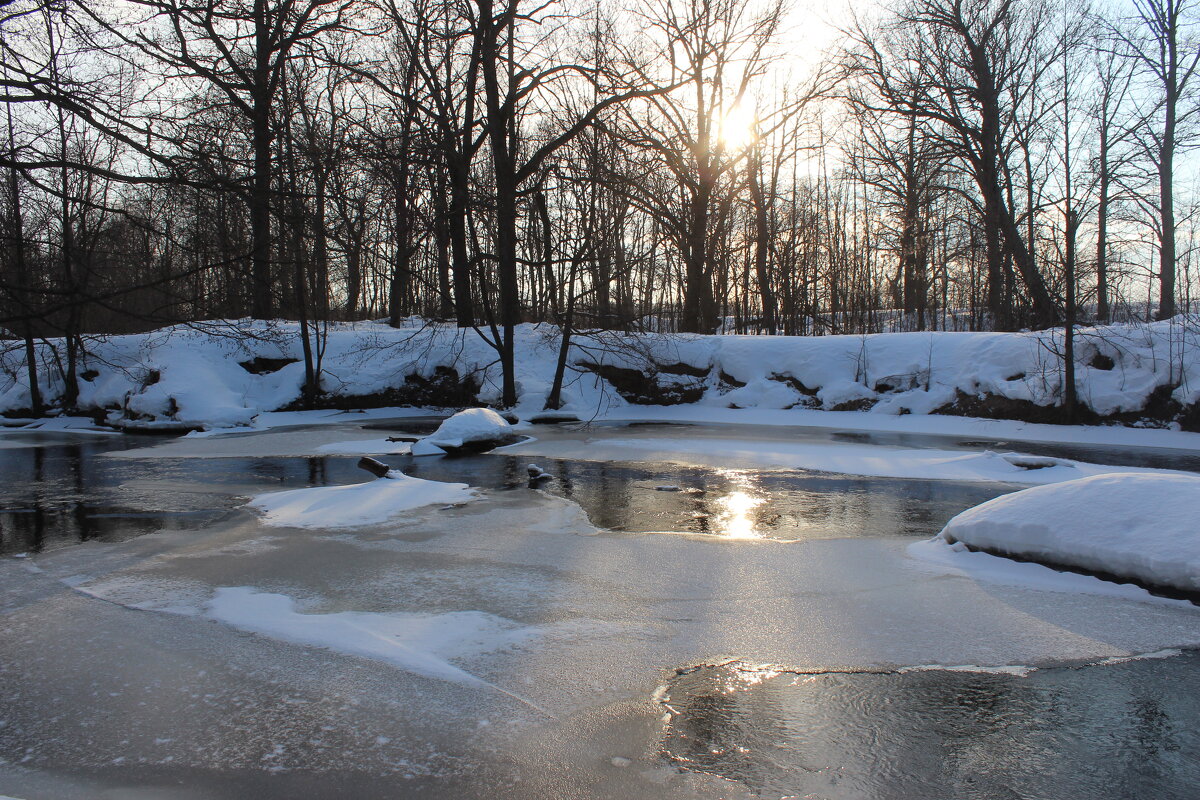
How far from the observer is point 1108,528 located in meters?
5.33

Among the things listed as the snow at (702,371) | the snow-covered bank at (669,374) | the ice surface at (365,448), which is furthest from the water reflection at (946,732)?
the snow-covered bank at (669,374)

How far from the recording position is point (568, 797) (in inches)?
109

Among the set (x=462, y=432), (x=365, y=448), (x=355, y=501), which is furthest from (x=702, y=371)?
(x=355, y=501)

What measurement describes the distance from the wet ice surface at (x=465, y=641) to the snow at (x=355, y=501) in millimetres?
340

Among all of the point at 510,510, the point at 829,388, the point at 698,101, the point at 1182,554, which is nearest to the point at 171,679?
the point at 510,510

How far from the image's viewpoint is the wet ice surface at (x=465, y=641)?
9.81 ft

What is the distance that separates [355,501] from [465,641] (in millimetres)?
4202

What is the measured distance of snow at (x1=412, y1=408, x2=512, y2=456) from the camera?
41.8 feet

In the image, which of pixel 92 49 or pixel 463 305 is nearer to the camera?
pixel 92 49

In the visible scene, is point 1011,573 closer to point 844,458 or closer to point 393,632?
point 393,632

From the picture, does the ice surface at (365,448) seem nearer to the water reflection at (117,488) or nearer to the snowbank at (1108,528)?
the water reflection at (117,488)

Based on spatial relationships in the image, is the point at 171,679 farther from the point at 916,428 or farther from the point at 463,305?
the point at 463,305

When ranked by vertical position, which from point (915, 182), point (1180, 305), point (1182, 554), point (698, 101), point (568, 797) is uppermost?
point (698, 101)

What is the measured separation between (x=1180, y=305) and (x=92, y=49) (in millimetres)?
28134
